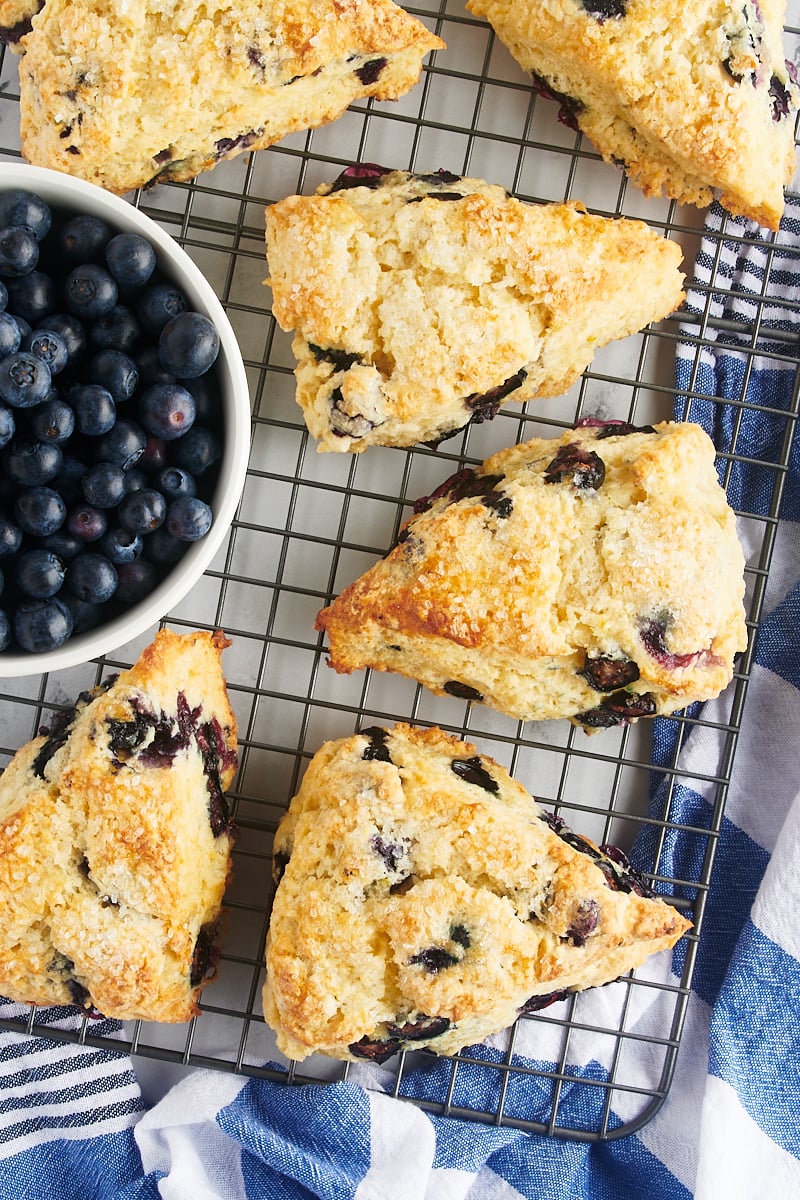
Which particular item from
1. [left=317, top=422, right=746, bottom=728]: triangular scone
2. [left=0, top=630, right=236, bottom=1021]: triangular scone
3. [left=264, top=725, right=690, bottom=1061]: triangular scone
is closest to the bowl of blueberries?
[left=0, top=630, right=236, bottom=1021]: triangular scone

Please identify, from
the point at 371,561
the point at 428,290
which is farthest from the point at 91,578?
the point at 428,290

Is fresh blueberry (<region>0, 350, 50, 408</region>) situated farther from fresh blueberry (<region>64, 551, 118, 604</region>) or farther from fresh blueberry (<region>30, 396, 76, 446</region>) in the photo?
fresh blueberry (<region>64, 551, 118, 604</region>)

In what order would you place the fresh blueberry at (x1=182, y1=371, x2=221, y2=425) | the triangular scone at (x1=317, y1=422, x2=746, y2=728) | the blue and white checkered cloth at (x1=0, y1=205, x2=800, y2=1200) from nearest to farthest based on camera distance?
1. the fresh blueberry at (x1=182, y1=371, x2=221, y2=425)
2. the triangular scone at (x1=317, y1=422, x2=746, y2=728)
3. the blue and white checkered cloth at (x1=0, y1=205, x2=800, y2=1200)

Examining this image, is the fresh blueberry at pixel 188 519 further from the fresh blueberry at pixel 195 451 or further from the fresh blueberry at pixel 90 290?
the fresh blueberry at pixel 90 290

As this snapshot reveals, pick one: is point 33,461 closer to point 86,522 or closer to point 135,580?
point 86,522

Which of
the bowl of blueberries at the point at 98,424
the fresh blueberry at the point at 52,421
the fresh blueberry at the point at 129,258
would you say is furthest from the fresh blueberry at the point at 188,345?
the fresh blueberry at the point at 52,421
